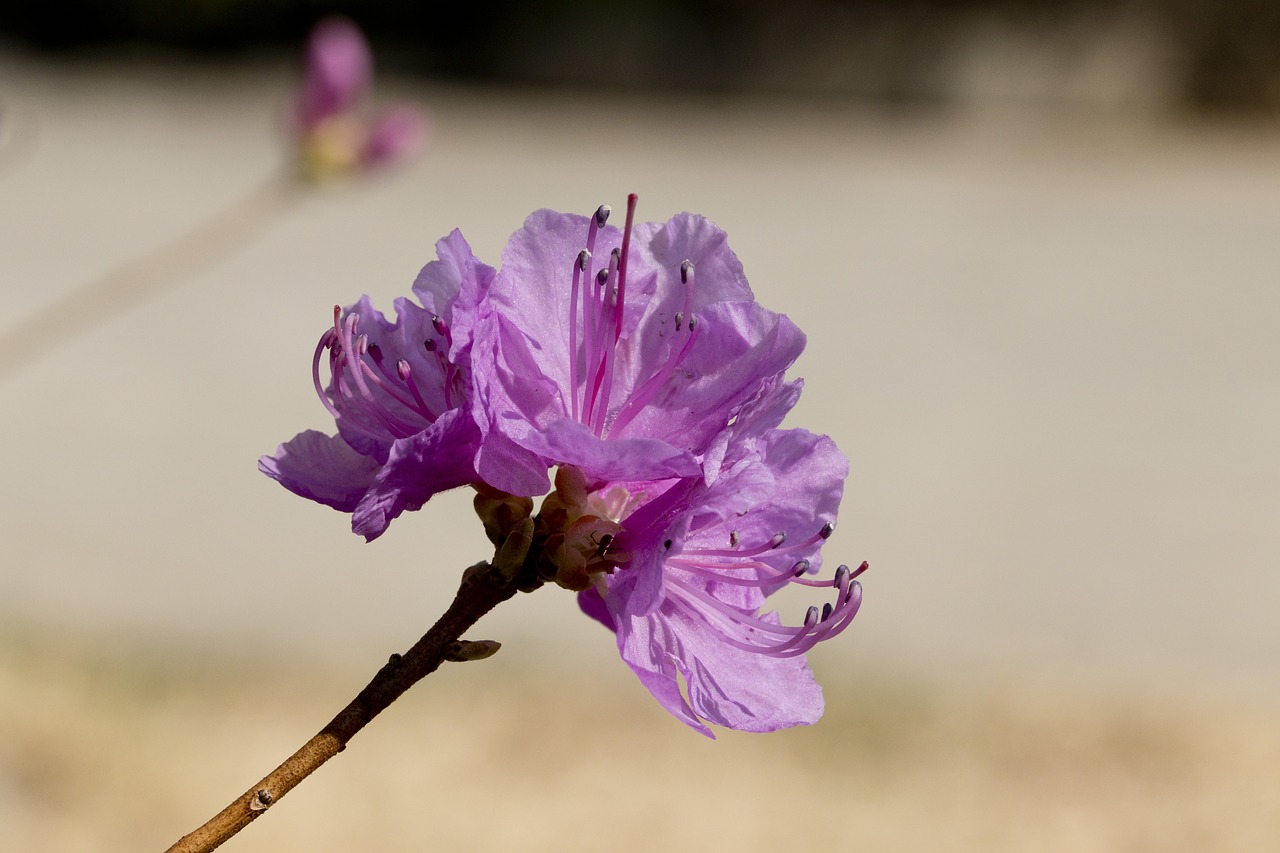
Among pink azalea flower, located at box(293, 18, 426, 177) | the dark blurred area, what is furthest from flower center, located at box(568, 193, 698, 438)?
the dark blurred area

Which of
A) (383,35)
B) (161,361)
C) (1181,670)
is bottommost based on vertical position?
(1181,670)

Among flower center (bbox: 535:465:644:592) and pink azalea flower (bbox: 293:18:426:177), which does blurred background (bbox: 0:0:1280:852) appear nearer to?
pink azalea flower (bbox: 293:18:426:177)

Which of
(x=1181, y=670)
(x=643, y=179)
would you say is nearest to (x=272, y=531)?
(x=1181, y=670)

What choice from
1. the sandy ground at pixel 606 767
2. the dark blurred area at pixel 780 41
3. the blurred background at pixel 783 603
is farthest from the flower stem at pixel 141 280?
the dark blurred area at pixel 780 41

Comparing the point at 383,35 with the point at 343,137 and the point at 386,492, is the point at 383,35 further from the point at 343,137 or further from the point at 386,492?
the point at 386,492

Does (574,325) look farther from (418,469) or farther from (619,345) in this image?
(418,469)

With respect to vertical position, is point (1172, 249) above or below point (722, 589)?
below

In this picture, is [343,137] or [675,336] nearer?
[675,336]
